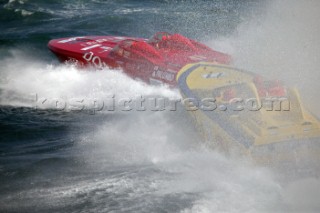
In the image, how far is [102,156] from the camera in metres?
7.45

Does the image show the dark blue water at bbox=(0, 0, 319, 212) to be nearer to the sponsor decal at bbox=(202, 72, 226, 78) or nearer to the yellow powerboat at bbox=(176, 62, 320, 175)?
the yellow powerboat at bbox=(176, 62, 320, 175)

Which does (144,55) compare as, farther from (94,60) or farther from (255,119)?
(255,119)

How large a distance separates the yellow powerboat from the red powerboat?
68.7 inches

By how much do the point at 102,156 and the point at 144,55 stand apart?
153 inches

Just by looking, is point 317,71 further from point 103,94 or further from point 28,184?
point 28,184

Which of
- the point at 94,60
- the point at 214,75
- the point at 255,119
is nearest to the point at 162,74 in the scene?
the point at 214,75

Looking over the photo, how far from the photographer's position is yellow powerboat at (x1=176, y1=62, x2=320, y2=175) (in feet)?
20.7

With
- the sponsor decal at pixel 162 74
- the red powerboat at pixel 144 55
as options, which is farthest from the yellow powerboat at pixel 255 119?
the red powerboat at pixel 144 55

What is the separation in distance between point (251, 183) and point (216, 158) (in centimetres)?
86

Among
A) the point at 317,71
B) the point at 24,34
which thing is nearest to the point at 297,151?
the point at 317,71

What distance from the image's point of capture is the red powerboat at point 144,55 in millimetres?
10297

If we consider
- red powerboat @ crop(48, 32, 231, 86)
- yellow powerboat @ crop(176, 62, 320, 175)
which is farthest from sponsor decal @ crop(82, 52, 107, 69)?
yellow powerboat @ crop(176, 62, 320, 175)

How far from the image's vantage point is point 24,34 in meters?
14.8

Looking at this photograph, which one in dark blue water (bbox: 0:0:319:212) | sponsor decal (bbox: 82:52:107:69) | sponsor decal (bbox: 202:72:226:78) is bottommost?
dark blue water (bbox: 0:0:319:212)
